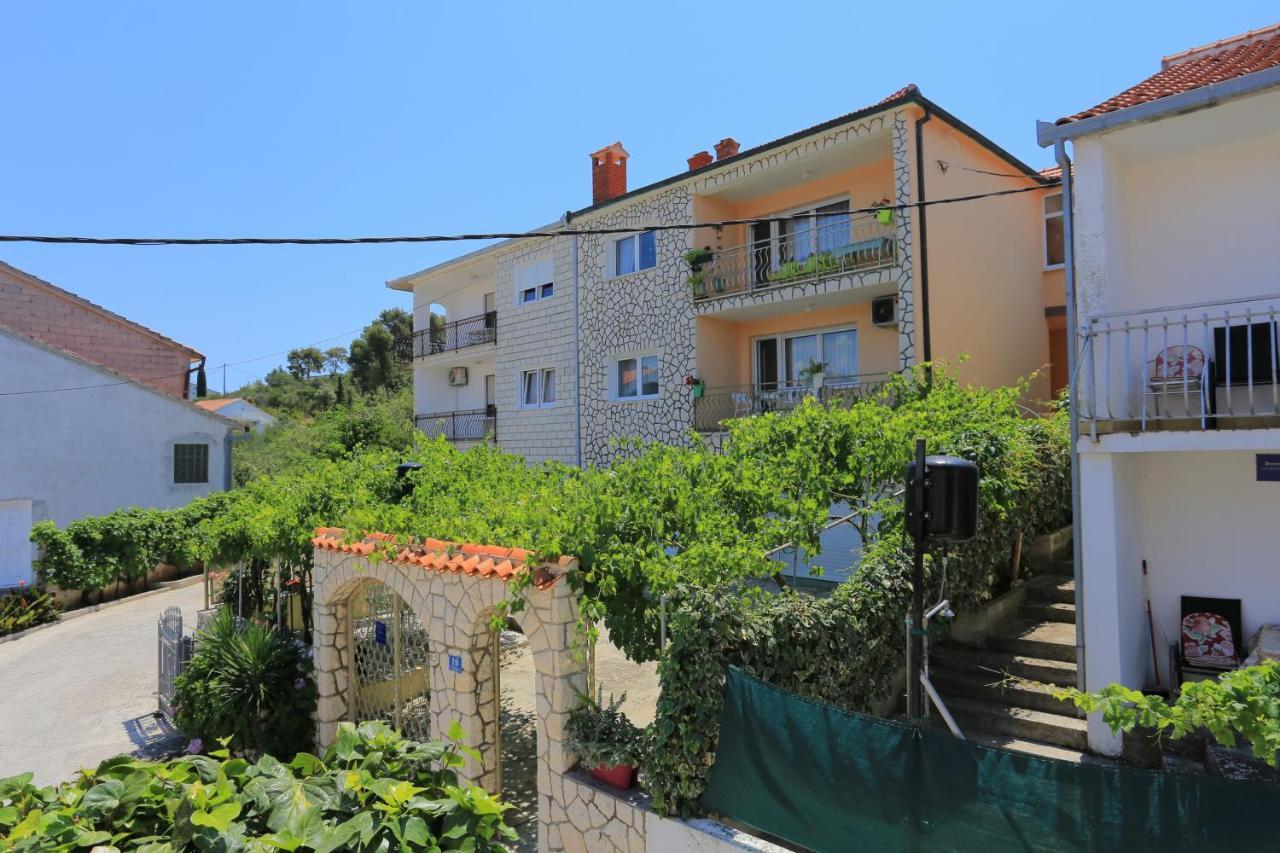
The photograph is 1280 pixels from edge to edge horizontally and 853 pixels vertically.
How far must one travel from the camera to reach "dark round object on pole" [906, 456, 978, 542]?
15.4 ft

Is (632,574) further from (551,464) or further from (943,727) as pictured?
(943,727)

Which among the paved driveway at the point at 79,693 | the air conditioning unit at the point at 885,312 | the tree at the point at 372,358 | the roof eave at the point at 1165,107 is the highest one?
the tree at the point at 372,358

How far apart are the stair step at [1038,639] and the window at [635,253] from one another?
34.4 ft

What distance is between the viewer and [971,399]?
9.02 metres

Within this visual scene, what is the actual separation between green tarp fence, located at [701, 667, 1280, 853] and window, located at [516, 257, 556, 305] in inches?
599

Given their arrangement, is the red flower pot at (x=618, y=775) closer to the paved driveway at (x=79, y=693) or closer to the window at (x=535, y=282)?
the paved driveway at (x=79, y=693)

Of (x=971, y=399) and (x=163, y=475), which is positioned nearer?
(x=971, y=399)

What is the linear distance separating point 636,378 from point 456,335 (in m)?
8.61

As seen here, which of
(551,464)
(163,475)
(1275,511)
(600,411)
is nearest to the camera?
(1275,511)

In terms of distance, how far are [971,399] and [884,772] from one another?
610 cm

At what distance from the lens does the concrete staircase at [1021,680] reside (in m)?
6.71

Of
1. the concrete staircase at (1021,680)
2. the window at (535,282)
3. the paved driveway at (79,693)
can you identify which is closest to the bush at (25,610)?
the paved driveway at (79,693)

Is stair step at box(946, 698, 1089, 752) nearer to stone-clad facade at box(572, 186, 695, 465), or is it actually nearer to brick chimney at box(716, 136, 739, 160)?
stone-clad facade at box(572, 186, 695, 465)

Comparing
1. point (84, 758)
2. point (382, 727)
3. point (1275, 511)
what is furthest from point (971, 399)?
point (84, 758)
